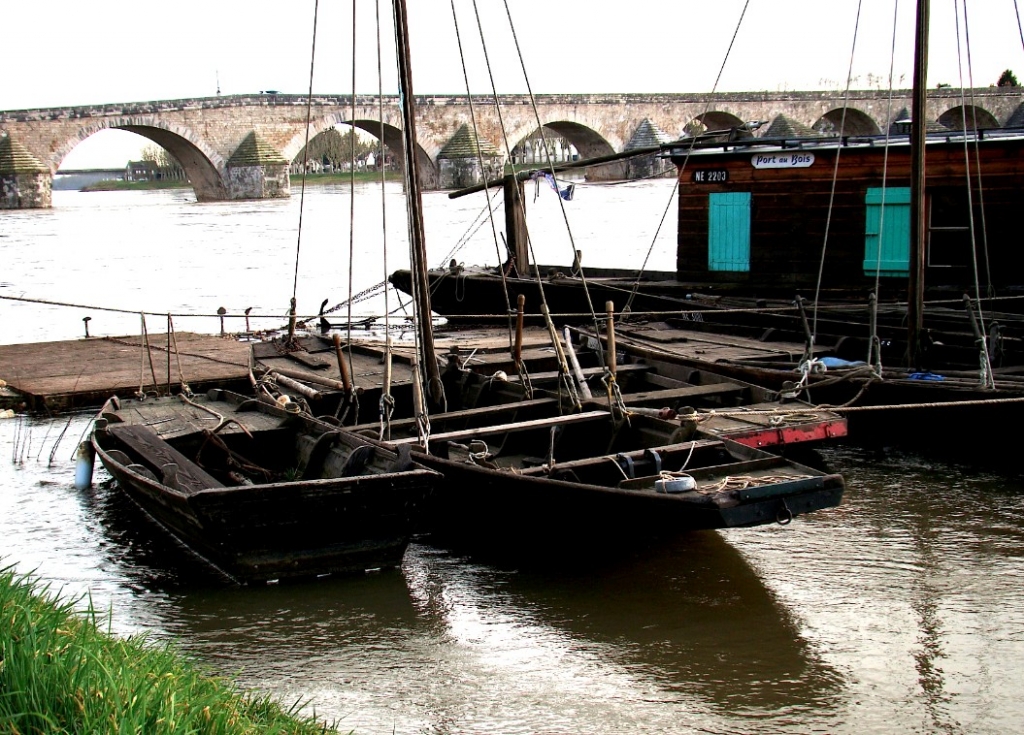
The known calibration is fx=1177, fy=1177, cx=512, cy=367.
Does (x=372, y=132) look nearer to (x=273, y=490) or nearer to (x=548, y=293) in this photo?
(x=548, y=293)

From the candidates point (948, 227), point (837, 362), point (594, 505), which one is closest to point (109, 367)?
point (837, 362)

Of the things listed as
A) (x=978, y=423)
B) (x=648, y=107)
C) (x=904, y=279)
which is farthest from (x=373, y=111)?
(x=978, y=423)

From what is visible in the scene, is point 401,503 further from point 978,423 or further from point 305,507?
point 978,423

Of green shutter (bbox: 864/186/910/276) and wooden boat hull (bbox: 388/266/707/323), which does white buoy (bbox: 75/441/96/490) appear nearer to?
wooden boat hull (bbox: 388/266/707/323)

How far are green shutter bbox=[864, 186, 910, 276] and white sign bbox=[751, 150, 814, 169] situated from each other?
0.92m

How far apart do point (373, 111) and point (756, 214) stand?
51601 millimetres

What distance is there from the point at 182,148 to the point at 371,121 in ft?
34.0

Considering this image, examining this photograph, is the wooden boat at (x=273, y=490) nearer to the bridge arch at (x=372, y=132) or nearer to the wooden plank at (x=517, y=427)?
the wooden plank at (x=517, y=427)

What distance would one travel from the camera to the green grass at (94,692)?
3691 mm

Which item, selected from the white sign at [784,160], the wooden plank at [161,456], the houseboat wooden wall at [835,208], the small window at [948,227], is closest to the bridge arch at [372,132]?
the houseboat wooden wall at [835,208]

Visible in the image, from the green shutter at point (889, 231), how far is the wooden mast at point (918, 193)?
114 inches

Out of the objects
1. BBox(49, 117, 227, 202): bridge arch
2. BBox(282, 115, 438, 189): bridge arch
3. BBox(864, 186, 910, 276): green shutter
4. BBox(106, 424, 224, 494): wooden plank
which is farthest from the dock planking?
BBox(282, 115, 438, 189): bridge arch

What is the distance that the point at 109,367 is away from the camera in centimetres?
1476

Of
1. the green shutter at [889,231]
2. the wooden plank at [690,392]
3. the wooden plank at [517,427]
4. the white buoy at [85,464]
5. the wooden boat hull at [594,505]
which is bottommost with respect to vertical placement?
the white buoy at [85,464]
